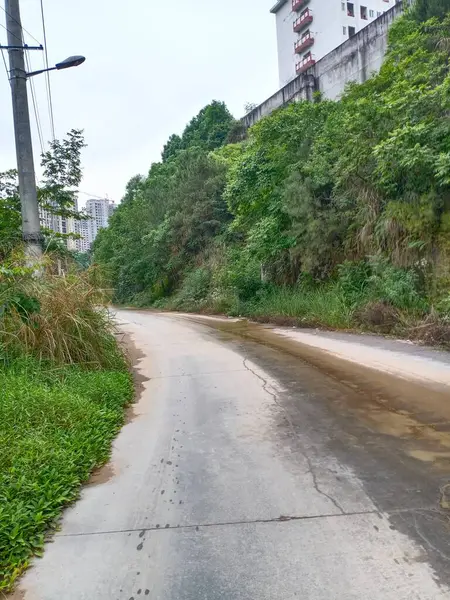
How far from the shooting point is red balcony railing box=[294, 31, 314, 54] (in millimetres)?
37569

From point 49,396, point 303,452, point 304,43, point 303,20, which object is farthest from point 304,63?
point 303,452

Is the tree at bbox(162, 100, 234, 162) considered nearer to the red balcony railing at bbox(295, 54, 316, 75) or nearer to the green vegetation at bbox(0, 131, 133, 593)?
the red balcony railing at bbox(295, 54, 316, 75)

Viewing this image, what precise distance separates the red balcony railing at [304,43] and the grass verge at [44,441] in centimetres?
3879

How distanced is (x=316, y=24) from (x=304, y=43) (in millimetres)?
1620

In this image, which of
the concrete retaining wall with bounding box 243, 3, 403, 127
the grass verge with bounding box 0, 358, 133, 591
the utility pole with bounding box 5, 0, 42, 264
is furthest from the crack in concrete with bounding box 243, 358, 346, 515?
the concrete retaining wall with bounding box 243, 3, 403, 127

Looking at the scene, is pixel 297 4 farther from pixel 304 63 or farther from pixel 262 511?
pixel 262 511

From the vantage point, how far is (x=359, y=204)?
13.3 metres

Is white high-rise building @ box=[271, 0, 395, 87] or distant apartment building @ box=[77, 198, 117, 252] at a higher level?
white high-rise building @ box=[271, 0, 395, 87]

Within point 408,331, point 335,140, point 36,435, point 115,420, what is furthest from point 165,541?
point 335,140

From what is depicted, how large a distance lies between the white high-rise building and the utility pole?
100ft

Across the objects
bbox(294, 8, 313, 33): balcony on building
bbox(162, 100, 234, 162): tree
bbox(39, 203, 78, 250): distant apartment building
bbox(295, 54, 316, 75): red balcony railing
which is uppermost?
bbox(294, 8, 313, 33): balcony on building

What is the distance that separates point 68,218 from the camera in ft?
43.0

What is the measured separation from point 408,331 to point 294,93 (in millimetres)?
19402

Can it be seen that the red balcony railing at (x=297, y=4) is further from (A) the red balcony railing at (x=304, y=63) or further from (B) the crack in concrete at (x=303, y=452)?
(B) the crack in concrete at (x=303, y=452)
